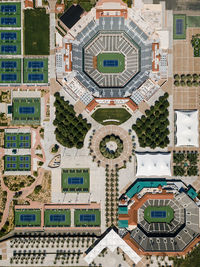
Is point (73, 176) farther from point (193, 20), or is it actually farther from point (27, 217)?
point (193, 20)

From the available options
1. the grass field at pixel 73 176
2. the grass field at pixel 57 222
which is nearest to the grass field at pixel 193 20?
the grass field at pixel 73 176

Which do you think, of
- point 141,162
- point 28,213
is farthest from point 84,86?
point 28,213

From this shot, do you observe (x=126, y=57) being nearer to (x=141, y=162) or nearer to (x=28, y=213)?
(x=141, y=162)

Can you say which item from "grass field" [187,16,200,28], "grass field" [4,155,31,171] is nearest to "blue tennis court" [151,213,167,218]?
"grass field" [4,155,31,171]

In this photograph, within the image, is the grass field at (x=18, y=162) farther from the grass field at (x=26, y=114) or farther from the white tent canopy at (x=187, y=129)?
the white tent canopy at (x=187, y=129)

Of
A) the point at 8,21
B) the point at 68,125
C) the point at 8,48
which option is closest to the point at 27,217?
the point at 68,125
